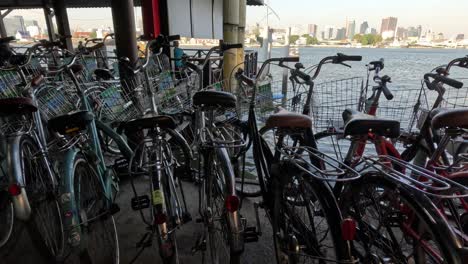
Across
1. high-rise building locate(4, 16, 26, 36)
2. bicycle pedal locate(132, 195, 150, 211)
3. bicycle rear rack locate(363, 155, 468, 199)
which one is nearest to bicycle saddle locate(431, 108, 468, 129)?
bicycle rear rack locate(363, 155, 468, 199)

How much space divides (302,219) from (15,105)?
1.57 meters

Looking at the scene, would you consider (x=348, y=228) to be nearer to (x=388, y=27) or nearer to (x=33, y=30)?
(x=388, y=27)

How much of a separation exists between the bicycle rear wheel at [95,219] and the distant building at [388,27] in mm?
4213

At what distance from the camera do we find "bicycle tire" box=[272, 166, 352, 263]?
4.18 feet

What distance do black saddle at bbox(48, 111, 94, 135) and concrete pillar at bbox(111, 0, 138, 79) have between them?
1324mm

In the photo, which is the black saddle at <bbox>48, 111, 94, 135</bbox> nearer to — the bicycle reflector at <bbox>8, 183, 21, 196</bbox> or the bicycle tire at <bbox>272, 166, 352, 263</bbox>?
the bicycle reflector at <bbox>8, 183, 21, 196</bbox>

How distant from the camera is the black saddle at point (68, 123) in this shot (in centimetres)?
150

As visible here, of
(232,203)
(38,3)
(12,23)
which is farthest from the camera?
(38,3)

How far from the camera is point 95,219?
1.80 metres

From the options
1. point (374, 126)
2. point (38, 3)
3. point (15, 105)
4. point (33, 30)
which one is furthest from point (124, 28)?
point (38, 3)

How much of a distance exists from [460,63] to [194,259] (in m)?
2.36

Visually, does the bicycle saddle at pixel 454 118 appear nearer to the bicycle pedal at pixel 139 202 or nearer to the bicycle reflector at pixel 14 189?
the bicycle pedal at pixel 139 202

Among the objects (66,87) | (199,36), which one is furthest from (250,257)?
(199,36)

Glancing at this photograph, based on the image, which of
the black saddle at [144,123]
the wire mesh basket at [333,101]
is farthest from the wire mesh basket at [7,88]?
the wire mesh basket at [333,101]
